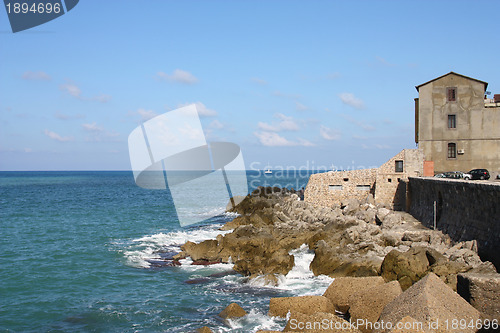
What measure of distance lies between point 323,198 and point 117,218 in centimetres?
1961

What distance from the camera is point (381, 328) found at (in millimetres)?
9703

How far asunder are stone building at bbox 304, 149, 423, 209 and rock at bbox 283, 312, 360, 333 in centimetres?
2180

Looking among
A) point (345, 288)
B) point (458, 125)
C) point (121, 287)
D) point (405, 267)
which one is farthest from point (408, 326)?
point (458, 125)

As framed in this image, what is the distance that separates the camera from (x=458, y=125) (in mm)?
33594

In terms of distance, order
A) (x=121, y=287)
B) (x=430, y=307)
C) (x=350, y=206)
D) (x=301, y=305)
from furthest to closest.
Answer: (x=350, y=206) < (x=121, y=287) < (x=301, y=305) < (x=430, y=307)

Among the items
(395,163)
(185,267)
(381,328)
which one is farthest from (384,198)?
(381,328)

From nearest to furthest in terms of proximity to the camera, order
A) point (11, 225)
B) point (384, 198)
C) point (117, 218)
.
Result: point (384, 198) → point (11, 225) → point (117, 218)

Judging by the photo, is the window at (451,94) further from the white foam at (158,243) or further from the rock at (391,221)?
the white foam at (158,243)

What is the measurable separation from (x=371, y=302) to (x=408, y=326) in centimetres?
297

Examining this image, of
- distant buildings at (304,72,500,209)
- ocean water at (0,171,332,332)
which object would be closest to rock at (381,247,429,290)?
ocean water at (0,171,332,332)

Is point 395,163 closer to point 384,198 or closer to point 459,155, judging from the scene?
point 384,198

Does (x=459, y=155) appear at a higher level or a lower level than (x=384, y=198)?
higher

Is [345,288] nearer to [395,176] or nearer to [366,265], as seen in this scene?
[366,265]

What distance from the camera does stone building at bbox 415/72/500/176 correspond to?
1310 inches
